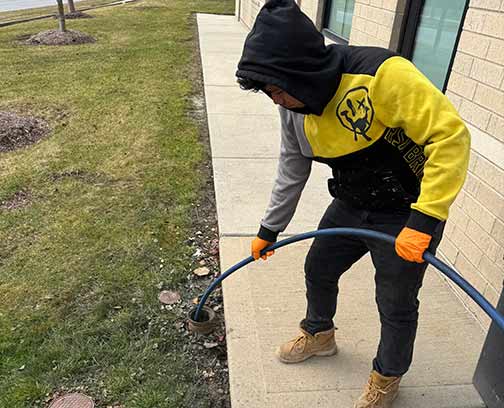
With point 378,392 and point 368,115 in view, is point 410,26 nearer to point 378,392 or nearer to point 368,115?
point 368,115

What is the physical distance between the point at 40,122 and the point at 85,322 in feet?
11.8

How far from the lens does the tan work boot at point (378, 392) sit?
2129 mm

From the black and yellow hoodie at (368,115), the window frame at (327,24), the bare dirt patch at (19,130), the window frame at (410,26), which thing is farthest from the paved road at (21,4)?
the black and yellow hoodie at (368,115)

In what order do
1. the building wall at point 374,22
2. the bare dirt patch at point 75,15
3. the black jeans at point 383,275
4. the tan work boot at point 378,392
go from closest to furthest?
the black jeans at point 383,275 < the tan work boot at point 378,392 < the building wall at point 374,22 < the bare dirt patch at point 75,15

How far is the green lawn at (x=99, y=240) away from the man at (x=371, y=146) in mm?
966

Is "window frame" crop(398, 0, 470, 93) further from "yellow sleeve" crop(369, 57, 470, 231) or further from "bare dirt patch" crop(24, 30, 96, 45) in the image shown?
"bare dirt patch" crop(24, 30, 96, 45)

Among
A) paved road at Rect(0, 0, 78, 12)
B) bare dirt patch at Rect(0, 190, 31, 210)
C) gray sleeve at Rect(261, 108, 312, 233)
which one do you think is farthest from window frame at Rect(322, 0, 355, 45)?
paved road at Rect(0, 0, 78, 12)

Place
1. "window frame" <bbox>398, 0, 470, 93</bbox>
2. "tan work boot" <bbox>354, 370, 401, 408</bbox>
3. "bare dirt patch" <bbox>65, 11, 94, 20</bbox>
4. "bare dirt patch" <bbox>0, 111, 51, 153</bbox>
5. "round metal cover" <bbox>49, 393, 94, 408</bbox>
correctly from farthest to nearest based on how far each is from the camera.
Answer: "bare dirt patch" <bbox>65, 11, 94, 20</bbox>, "bare dirt patch" <bbox>0, 111, 51, 153</bbox>, "window frame" <bbox>398, 0, 470, 93</bbox>, "round metal cover" <bbox>49, 393, 94, 408</bbox>, "tan work boot" <bbox>354, 370, 401, 408</bbox>

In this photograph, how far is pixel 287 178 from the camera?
6.98 feet

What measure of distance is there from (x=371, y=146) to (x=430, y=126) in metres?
0.24

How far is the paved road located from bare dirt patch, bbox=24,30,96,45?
30.2 feet

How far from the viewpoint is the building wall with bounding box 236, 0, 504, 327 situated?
2.59 m

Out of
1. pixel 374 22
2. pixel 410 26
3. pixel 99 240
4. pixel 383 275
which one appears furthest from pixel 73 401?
pixel 374 22

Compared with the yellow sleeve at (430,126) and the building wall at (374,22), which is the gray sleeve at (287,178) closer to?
the yellow sleeve at (430,126)
